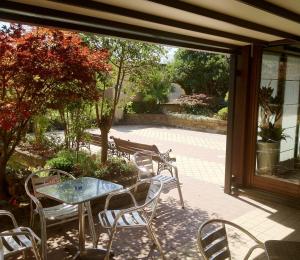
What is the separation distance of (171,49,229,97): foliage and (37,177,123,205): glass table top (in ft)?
56.5

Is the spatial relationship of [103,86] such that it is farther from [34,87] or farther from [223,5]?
[223,5]

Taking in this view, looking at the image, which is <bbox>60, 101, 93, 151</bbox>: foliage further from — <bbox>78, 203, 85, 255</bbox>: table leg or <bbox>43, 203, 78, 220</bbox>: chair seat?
<bbox>78, 203, 85, 255</bbox>: table leg

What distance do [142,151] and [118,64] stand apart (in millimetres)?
2130

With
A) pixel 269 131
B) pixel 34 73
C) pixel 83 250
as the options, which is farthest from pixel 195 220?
pixel 34 73

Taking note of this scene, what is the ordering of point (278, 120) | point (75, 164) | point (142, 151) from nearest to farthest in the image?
1. point (278, 120)
2. point (75, 164)
3. point (142, 151)

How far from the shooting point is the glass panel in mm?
6375

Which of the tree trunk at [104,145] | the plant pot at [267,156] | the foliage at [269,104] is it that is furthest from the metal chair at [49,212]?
the foliage at [269,104]

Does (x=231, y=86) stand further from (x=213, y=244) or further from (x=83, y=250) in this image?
(x=213, y=244)

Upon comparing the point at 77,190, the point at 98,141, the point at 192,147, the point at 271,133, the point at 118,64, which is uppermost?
the point at 118,64

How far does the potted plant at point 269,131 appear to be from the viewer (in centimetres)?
651

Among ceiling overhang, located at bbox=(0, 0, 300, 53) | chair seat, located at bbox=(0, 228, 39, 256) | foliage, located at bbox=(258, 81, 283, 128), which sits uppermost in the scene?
ceiling overhang, located at bbox=(0, 0, 300, 53)

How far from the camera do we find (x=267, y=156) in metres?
6.57

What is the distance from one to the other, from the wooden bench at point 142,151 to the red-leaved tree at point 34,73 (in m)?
2.07

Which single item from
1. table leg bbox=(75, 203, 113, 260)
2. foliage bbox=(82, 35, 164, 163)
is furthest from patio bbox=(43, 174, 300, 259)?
foliage bbox=(82, 35, 164, 163)
